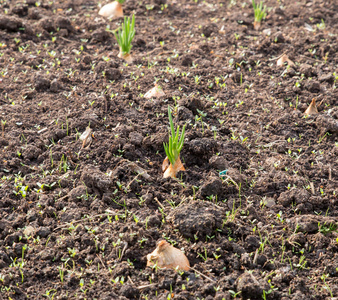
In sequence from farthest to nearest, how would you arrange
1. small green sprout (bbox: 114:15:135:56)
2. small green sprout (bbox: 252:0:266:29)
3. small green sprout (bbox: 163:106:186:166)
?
small green sprout (bbox: 252:0:266:29) → small green sprout (bbox: 114:15:135:56) → small green sprout (bbox: 163:106:186:166)

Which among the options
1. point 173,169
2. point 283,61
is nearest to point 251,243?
point 173,169

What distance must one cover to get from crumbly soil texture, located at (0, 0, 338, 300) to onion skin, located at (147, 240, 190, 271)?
41mm

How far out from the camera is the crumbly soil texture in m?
2.16

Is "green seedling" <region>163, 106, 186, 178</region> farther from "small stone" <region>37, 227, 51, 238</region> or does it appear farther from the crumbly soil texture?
"small stone" <region>37, 227, 51, 238</region>

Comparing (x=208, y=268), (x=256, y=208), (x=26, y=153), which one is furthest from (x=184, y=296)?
(x=26, y=153)

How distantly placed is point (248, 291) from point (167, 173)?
92 cm

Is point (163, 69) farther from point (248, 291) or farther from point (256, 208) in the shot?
point (248, 291)

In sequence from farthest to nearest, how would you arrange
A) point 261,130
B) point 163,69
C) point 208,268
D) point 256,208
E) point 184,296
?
point 163,69 → point 261,130 → point 256,208 → point 208,268 → point 184,296

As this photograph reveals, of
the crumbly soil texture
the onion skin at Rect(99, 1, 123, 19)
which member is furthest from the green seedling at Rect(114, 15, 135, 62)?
the onion skin at Rect(99, 1, 123, 19)

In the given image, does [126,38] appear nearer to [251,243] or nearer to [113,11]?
[113,11]

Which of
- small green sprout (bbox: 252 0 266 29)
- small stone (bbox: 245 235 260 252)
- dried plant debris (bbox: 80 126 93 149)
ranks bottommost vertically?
small stone (bbox: 245 235 260 252)

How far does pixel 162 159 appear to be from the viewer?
286 cm

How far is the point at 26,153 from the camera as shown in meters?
2.80

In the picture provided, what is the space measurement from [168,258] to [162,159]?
2.82ft
